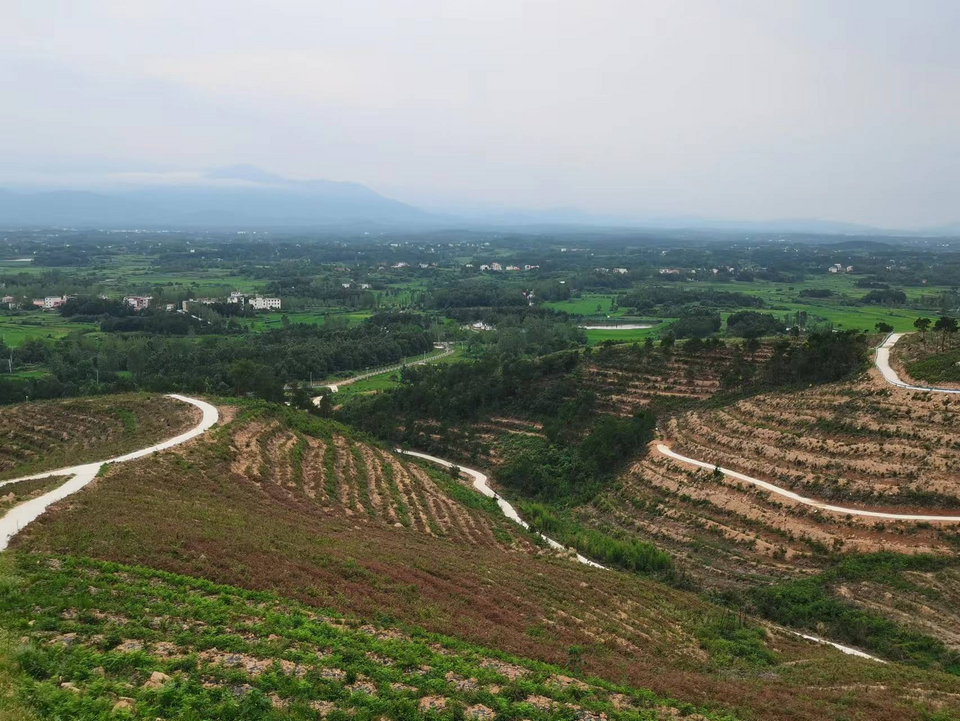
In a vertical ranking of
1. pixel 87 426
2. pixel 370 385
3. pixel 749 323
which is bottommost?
pixel 370 385

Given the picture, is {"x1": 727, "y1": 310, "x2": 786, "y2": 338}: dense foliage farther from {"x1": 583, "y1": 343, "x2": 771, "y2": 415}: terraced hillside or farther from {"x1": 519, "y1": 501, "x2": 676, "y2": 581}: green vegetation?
{"x1": 519, "y1": 501, "x2": 676, "y2": 581}: green vegetation

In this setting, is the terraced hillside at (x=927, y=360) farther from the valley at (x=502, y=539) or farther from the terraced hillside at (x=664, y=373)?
the terraced hillside at (x=664, y=373)

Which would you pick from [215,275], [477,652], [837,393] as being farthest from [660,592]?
[215,275]

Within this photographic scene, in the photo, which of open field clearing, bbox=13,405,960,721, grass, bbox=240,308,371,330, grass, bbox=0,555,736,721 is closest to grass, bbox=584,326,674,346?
grass, bbox=240,308,371,330

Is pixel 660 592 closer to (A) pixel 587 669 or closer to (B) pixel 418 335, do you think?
(A) pixel 587 669

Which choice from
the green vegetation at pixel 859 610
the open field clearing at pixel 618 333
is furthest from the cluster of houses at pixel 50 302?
the green vegetation at pixel 859 610

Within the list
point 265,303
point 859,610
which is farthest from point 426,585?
→ point 265,303

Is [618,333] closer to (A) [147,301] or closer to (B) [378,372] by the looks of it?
(B) [378,372]
